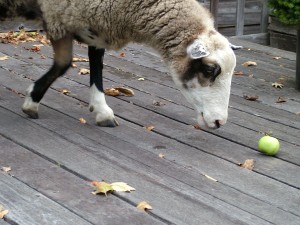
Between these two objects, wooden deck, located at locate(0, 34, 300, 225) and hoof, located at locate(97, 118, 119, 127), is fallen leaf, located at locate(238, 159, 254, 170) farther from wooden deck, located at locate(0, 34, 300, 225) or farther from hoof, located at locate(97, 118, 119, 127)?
hoof, located at locate(97, 118, 119, 127)

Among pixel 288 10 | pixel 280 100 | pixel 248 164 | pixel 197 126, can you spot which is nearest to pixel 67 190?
pixel 248 164

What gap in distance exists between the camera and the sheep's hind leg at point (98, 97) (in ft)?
15.0

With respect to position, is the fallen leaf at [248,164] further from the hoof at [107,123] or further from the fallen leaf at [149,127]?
the hoof at [107,123]

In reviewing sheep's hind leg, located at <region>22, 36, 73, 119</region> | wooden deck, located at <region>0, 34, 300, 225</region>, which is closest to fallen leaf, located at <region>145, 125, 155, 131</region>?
wooden deck, located at <region>0, 34, 300, 225</region>

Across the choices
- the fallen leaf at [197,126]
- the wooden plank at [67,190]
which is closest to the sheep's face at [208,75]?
the fallen leaf at [197,126]

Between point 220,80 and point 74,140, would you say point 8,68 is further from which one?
point 220,80

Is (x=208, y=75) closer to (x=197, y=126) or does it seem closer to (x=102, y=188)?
(x=197, y=126)

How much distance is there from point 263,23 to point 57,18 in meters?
4.92

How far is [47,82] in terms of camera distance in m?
4.59

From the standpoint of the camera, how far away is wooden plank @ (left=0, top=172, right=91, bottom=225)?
299 centimetres

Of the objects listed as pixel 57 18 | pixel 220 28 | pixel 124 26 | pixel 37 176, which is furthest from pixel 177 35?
pixel 220 28

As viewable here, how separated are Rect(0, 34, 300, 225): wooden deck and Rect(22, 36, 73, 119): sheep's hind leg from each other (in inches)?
3.9

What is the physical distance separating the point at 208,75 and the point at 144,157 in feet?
2.21

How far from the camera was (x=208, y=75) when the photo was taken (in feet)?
13.4
